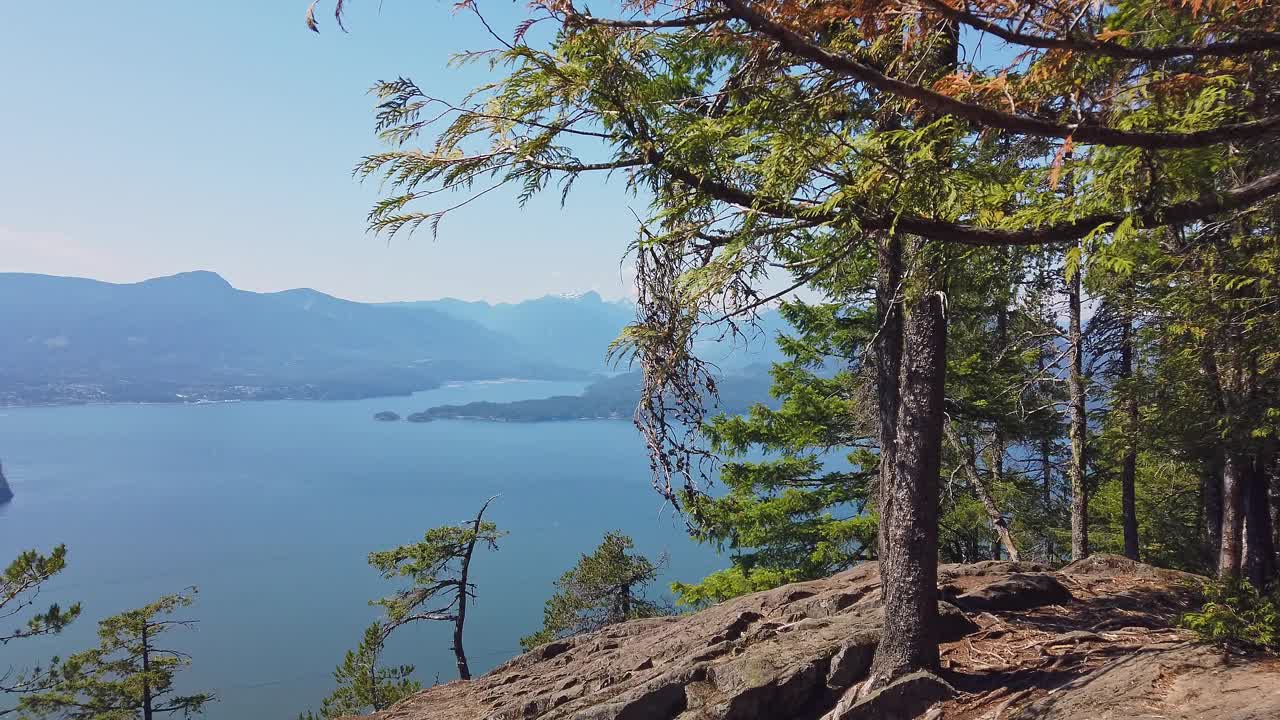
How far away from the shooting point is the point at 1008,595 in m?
6.32

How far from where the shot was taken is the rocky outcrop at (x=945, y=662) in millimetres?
4117

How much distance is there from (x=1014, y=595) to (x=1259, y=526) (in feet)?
17.0

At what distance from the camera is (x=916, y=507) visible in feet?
16.0

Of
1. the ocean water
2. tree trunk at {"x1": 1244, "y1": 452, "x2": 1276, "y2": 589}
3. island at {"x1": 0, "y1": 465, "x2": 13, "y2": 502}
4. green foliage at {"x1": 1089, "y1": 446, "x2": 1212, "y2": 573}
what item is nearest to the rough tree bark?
tree trunk at {"x1": 1244, "y1": 452, "x2": 1276, "y2": 589}

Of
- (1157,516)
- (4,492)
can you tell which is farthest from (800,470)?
(4,492)

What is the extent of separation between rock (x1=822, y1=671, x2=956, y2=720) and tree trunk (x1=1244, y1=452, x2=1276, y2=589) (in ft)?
22.2

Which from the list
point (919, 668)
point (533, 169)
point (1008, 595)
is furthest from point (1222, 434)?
point (533, 169)

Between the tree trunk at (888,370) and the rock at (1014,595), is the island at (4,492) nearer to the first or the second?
the tree trunk at (888,370)

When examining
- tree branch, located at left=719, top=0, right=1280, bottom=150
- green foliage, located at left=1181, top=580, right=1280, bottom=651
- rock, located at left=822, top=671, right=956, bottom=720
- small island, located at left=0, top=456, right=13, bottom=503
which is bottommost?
small island, located at left=0, top=456, right=13, bottom=503

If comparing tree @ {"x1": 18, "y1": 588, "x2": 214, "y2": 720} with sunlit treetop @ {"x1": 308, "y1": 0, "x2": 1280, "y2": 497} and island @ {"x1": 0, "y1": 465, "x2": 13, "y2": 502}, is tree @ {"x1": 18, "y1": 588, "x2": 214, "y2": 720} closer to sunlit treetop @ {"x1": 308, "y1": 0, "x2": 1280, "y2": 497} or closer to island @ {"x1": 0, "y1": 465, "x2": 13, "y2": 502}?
sunlit treetop @ {"x1": 308, "y1": 0, "x2": 1280, "y2": 497}

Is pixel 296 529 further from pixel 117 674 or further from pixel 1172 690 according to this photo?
pixel 1172 690

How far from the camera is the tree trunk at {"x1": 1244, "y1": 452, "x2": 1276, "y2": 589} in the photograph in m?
8.50

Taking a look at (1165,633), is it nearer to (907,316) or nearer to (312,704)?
(907,316)

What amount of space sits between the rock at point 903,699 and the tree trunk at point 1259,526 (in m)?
6.77
